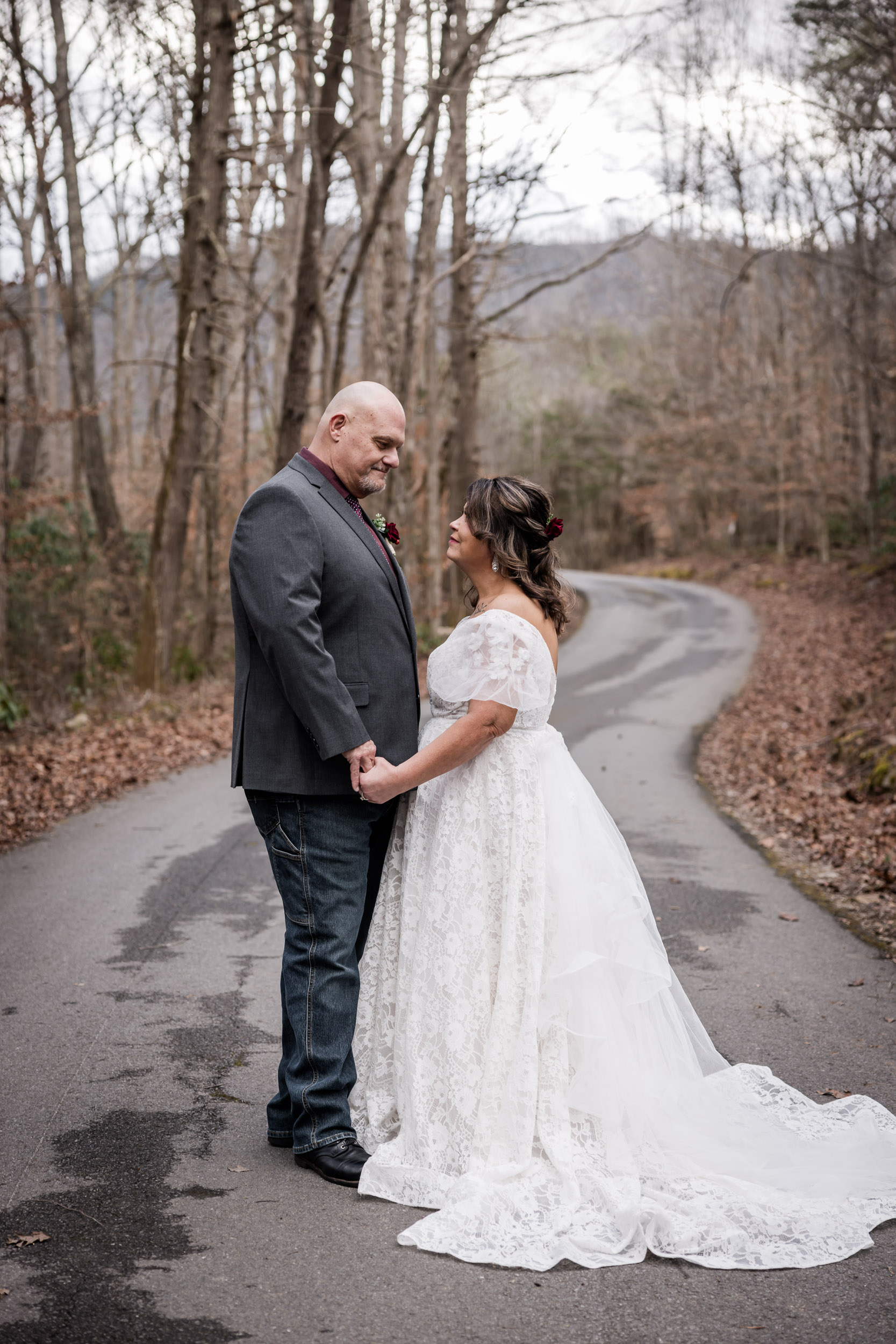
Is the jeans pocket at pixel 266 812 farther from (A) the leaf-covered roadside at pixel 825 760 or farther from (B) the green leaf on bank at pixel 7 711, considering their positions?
(B) the green leaf on bank at pixel 7 711

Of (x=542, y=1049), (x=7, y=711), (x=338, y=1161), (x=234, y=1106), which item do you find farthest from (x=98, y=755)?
(x=542, y=1049)

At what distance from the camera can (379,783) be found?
356 cm

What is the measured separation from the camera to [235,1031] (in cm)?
484

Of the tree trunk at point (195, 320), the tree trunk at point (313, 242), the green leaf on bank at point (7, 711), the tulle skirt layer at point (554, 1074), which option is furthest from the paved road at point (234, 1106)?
the tree trunk at point (313, 242)

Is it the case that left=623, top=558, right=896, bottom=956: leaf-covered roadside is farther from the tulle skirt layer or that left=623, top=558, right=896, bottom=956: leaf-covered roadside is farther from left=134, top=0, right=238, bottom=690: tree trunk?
left=134, top=0, right=238, bottom=690: tree trunk

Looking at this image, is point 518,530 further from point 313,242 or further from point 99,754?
point 313,242

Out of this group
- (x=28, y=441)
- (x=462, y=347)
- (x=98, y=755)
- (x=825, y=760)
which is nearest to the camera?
(x=825, y=760)

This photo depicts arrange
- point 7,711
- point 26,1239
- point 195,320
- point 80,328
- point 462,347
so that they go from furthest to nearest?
1. point 462,347
2. point 80,328
3. point 195,320
4. point 7,711
5. point 26,1239

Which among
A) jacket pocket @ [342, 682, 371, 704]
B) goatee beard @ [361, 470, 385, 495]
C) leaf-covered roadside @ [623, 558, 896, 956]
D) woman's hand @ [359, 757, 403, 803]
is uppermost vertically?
goatee beard @ [361, 470, 385, 495]

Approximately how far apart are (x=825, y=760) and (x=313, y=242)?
924 cm

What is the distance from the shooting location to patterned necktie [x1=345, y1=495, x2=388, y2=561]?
3832 millimetres

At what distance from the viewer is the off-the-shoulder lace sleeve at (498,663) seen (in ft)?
11.9

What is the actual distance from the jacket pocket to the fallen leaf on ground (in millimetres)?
1715

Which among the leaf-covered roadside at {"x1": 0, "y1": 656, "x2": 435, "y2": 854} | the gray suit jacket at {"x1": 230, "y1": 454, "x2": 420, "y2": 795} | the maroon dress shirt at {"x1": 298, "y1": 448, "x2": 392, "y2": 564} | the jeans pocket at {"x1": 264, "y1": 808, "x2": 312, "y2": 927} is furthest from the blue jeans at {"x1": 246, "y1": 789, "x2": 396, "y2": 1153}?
the leaf-covered roadside at {"x1": 0, "y1": 656, "x2": 435, "y2": 854}
